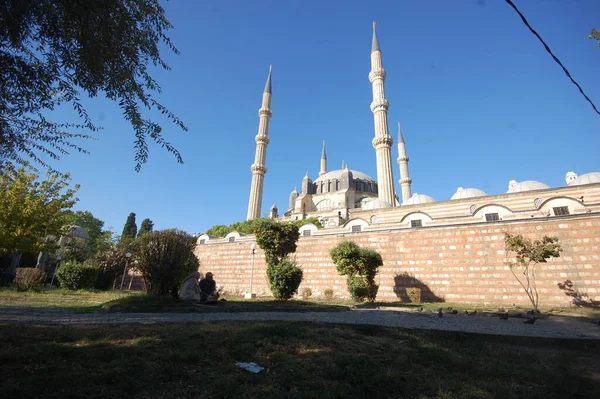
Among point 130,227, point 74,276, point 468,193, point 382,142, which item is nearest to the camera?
point 74,276

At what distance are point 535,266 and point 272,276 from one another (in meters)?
10.6

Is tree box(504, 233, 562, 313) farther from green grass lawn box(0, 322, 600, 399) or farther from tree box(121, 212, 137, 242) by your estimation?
tree box(121, 212, 137, 242)

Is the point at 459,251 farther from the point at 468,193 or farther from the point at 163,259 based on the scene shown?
the point at 468,193

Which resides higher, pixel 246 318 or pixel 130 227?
pixel 130 227

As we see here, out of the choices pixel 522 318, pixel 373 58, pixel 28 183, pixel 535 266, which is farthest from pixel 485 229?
pixel 373 58

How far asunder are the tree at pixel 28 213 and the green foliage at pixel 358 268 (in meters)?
12.3

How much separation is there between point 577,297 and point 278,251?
11.7 m

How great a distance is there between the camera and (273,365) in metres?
3.19

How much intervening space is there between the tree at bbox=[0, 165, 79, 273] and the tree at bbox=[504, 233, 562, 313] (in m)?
18.0

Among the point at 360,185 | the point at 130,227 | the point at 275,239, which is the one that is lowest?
the point at 275,239

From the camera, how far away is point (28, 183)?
15281 mm

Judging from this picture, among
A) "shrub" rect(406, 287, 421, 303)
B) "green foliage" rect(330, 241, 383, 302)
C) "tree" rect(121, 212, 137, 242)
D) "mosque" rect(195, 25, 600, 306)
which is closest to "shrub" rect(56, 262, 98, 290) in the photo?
"mosque" rect(195, 25, 600, 306)

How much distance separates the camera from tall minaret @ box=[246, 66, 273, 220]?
4012 centimetres

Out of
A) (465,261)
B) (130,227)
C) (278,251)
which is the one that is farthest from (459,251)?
(130,227)
